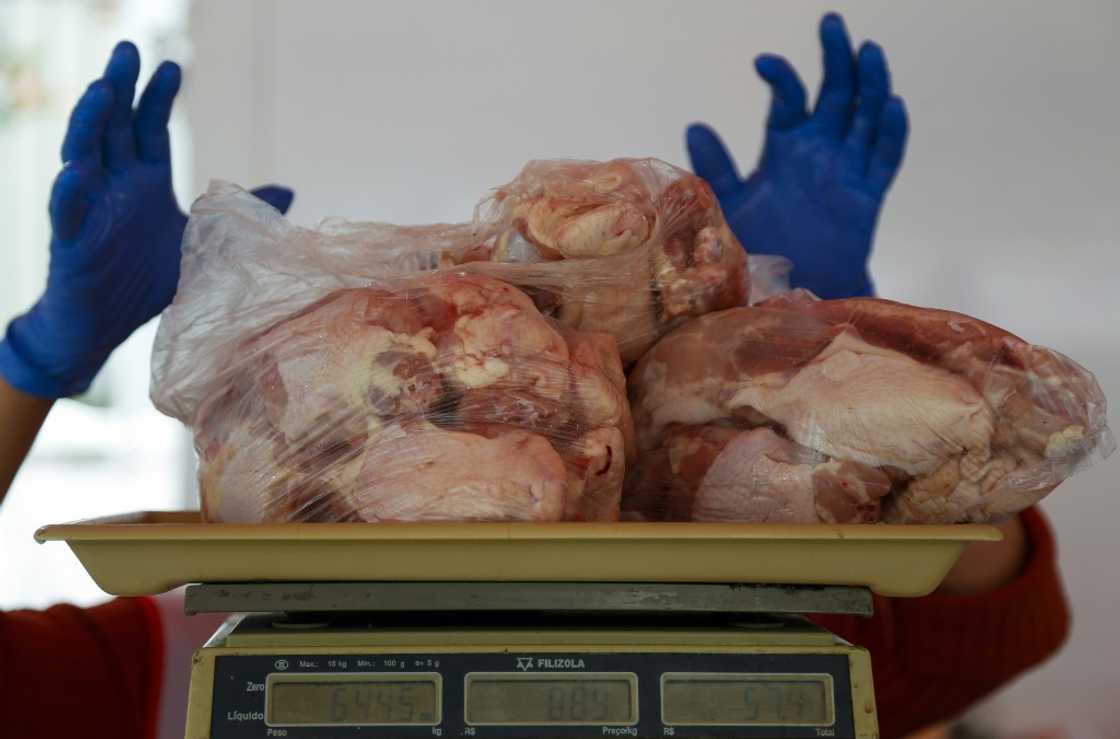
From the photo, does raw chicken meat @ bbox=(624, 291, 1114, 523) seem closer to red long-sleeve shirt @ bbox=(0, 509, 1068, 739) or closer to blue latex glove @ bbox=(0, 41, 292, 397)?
blue latex glove @ bbox=(0, 41, 292, 397)

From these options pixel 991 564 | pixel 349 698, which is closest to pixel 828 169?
pixel 991 564

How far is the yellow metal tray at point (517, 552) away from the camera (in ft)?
1.94

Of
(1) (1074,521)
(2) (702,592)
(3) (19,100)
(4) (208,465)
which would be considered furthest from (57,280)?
(1) (1074,521)

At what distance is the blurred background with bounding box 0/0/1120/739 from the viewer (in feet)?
6.71

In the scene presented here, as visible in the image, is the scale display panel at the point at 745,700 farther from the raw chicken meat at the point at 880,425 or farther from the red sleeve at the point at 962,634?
the red sleeve at the point at 962,634

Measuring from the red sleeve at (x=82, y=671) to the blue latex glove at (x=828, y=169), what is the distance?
1.10 metres

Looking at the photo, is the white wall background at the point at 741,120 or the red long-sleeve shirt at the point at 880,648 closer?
the red long-sleeve shirt at the point at 880,648

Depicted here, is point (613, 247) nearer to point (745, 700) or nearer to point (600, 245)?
point (600, 245)

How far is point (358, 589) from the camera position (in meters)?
0.64

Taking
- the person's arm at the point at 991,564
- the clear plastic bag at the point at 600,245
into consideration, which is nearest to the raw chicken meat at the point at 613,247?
the clear plastic bag at the point at 600,245

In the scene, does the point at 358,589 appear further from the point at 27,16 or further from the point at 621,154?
the point at 27,16

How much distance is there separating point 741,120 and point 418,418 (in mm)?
1620

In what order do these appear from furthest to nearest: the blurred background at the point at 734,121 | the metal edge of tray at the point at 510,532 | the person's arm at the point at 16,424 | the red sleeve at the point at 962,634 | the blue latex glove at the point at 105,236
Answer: the blurred background at the point at 734,121 < the red sleeve at the point at 962,634 < the person's arm at the point at 16,424 < the blue latex glove at the point at 105,236 < the metal edge of tray at the point at 510,532

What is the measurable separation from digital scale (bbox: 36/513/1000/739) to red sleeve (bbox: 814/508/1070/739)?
932mm
